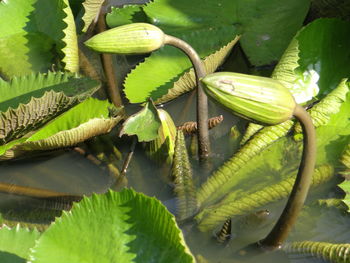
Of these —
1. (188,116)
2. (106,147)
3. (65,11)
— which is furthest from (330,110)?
(65,11)

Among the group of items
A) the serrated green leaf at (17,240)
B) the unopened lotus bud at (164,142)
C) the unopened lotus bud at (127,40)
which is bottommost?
the unopened lotus bud at (164,142)

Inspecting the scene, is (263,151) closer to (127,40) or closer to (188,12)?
(127,40)

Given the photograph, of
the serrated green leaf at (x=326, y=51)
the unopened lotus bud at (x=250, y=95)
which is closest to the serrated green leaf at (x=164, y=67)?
the serrated green leaf at (x=326, y=51)

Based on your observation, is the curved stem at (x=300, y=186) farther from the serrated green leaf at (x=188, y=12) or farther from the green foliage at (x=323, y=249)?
the serrated green leaf at (x=188, y=12)

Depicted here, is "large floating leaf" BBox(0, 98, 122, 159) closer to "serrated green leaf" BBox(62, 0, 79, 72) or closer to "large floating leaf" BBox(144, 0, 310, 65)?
"serrated green leaf" BBox(62, 0, 79, 72)

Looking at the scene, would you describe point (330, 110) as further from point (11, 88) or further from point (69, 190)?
point (11, 88)

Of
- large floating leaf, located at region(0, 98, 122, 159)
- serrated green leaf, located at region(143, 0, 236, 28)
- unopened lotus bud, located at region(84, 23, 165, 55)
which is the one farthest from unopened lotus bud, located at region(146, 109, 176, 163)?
serrated green leaf, located at region(143, 0, 236, 28)
